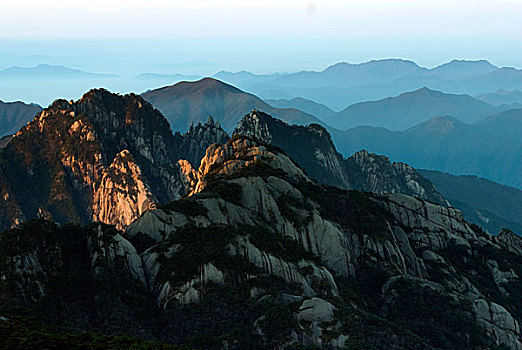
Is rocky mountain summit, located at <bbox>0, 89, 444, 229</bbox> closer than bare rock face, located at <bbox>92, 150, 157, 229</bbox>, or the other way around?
bare rock face, located at <bbox>92, 150, 157, 229</bbox>

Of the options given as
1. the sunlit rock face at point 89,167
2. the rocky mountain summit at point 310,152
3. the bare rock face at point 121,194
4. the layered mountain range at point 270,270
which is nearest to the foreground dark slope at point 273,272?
the layered mountain range at point 270,270

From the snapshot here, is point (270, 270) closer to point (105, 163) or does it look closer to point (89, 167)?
point (105, 163)

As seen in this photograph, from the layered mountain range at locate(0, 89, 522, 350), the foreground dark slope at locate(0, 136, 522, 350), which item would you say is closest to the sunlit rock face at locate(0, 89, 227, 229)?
the layered mountain range at locate(0, 89, 522, 350)

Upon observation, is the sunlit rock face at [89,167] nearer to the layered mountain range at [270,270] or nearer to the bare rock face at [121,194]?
the bare rock face at [121,194]

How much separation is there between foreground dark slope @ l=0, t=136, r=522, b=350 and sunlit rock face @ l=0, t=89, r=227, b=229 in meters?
73.5

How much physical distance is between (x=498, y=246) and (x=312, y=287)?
4620 cm

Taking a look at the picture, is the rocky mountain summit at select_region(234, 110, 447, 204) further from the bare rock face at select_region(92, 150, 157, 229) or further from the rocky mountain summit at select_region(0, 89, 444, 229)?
the bare rock face at select_region(92, 150, 157, 229)

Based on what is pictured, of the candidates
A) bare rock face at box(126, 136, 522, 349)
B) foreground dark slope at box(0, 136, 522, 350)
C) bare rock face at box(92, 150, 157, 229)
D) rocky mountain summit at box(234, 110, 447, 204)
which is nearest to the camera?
foreground dark slope at box(0, 136, 522, 350)

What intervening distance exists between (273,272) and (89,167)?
399ft

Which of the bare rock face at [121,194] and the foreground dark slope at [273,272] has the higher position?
the foreground dark slope at [273,272]

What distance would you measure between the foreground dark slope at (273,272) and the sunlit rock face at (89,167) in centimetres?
7352

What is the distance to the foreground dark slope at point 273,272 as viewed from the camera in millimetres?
50656

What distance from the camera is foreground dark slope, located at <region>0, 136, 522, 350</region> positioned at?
50656 mm

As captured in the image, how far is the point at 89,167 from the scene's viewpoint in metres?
166
